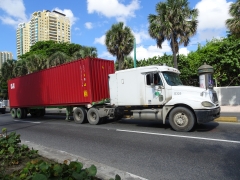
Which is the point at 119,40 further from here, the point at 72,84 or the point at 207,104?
the point at 207,104

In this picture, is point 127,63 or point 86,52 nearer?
point 86,52

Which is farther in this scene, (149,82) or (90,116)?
(90,116)

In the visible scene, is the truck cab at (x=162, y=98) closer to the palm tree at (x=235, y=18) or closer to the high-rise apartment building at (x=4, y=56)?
the palm tree at (x=235, y=18)

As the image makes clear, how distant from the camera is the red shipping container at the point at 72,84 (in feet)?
38.1

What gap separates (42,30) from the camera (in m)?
95.9

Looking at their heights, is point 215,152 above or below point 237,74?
below

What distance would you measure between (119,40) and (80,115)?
55.1 ft

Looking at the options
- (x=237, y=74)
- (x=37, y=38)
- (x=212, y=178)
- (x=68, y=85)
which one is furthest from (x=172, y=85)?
(x=37, y=38)

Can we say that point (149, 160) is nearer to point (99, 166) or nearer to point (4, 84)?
point (99, 166)

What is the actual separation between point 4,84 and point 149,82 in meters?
42.1

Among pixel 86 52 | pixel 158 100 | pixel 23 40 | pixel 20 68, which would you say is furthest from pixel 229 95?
pixel 23 40

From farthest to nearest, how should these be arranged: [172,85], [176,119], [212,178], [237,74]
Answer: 1. [237,74]
2. [172,85]
3. [176,119]
4. [212,178]

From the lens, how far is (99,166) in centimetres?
428

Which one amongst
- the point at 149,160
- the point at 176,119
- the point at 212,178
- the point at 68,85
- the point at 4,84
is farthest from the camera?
the point at 4,84
